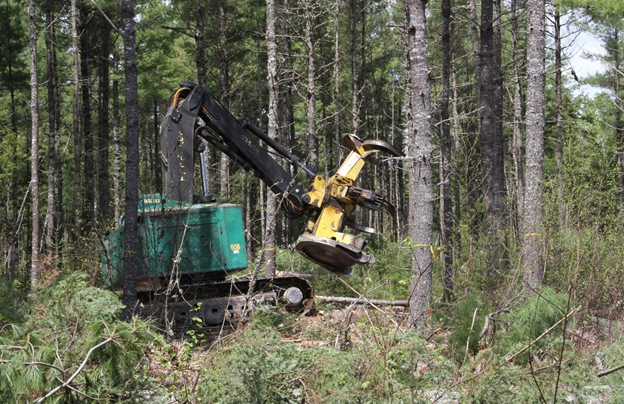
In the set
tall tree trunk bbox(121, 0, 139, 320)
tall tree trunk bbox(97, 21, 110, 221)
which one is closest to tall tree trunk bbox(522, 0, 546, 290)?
tall tree trunk bbox(121, 0, 139, 320)

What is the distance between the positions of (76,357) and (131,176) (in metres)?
5.25

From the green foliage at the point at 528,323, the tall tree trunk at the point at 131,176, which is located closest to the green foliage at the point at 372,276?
the tall tree trunk at the point at 131,176

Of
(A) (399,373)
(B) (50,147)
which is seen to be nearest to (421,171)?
(A) (399,373)

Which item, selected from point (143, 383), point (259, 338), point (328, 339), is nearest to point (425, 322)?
point (328, 339)

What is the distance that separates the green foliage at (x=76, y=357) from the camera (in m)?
4.71

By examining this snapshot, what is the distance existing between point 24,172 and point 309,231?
86.6 ft

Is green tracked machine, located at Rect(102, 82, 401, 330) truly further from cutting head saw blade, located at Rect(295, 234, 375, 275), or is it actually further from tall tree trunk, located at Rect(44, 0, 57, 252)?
tall tree trunk, located at Rect(44, 0, 57, 252)

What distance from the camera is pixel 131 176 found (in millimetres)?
10211

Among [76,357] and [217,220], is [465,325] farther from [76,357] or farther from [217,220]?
[217,220]

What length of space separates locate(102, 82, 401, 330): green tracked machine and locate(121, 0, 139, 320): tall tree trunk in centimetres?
22

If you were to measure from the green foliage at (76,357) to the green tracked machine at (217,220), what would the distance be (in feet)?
13.8

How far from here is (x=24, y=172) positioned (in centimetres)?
3334

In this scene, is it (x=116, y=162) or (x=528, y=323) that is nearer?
(x=528, y=323)

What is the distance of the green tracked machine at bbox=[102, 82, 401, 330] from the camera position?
34.9 ft
